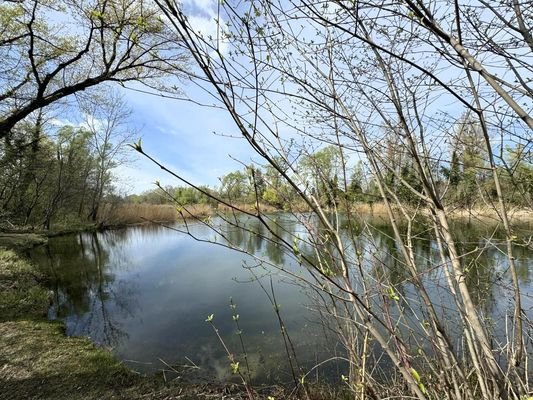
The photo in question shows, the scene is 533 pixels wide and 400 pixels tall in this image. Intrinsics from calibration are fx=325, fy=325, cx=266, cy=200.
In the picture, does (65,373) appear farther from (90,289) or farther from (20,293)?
(90,289)

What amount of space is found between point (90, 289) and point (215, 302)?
4042mm

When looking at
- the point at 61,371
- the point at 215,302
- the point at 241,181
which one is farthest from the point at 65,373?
the point at 241,181

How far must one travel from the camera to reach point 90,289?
29.5ft

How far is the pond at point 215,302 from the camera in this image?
3.38 m

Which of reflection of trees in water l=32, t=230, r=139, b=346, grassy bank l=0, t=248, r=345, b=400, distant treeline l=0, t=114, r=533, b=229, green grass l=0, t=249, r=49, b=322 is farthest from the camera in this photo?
green grass l=0, t=249, r=49, b=322

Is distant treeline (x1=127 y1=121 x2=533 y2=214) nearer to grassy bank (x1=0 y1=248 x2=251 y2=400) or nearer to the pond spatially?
the pond

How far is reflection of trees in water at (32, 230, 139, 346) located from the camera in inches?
248

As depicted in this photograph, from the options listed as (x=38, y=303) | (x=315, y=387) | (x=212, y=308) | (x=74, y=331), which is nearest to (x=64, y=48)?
(x=38, y=303)

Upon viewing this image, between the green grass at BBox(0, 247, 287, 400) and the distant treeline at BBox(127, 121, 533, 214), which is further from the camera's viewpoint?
the green grass at BBox(0, 247, 287, 400)

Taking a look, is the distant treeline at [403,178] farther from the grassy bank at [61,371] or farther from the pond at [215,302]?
the grassy bank at [61,371]

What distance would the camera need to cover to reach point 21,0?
7.71m

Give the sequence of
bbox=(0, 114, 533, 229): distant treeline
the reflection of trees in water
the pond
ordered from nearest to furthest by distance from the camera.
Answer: bbox=(0, 114, 533, 229): distant treeline → the pond → the reflection of trees in water

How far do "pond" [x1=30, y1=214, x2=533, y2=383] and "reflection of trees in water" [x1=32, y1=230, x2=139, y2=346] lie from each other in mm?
25

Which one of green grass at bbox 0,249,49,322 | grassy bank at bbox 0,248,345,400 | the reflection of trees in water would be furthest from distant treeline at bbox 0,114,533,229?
green grass at bbox 0,249,49,322
